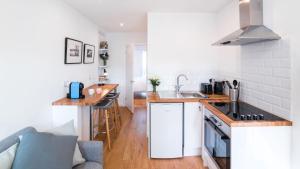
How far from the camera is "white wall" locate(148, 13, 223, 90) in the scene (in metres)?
3.87

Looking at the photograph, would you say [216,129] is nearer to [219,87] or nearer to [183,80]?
[219,87]

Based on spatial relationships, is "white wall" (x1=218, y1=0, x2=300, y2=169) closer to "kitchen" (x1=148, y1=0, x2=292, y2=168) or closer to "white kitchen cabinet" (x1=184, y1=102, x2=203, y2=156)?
"kitchen" (x1=148, y1=0, x2=292, y2=168)

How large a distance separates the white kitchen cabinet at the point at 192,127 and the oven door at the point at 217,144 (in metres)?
0.29

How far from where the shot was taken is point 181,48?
3.92 meters

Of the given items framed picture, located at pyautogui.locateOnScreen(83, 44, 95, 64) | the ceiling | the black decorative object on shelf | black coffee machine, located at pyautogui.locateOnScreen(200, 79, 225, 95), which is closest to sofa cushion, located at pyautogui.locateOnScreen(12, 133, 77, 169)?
the ceiling

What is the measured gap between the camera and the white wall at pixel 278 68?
1888mm

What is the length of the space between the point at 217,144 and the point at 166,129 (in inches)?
35.9

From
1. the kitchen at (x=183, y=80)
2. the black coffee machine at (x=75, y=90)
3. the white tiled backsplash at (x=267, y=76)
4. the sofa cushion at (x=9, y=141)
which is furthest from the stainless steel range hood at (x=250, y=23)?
the sofa cushion at (x=9, y=141)

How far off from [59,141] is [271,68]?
87.7 inches

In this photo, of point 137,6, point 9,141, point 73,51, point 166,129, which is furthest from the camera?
point 73,51

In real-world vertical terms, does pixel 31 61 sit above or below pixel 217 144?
above

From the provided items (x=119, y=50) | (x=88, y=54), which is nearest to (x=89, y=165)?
(x=88, y=54)

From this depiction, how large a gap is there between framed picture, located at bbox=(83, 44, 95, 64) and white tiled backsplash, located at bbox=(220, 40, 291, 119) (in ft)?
9.63

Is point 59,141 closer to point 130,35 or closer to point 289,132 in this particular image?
point 289,132
